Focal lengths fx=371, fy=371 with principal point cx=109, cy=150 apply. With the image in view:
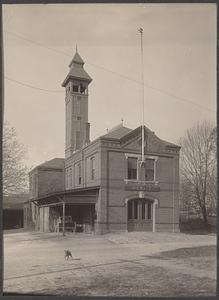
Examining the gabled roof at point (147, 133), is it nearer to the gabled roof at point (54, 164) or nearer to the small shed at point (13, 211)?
the gabled roof at point (54, 164)

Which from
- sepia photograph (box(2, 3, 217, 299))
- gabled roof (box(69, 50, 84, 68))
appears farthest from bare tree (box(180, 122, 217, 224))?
gabled roof (box(69, 50, 84, 68))

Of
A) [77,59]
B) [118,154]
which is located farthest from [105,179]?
[77,59]

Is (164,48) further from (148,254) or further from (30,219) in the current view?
(30,219)

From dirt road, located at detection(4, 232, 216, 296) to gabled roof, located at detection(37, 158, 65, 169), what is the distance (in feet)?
3.24

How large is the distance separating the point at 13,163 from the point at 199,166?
2559mm

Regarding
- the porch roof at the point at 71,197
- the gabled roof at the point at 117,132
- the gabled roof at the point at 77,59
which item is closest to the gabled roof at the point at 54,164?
the porch roof at the point at 71,197

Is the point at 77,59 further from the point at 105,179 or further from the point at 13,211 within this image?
the point at 13,211

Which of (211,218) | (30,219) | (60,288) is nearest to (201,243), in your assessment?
(211,218)

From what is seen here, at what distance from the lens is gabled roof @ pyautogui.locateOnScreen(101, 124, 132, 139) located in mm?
5012

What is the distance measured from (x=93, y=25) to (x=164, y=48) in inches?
38.4

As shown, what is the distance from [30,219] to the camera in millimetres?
6156

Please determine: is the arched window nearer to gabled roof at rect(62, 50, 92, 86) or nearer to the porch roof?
the porch roof

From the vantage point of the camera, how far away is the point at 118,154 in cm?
572

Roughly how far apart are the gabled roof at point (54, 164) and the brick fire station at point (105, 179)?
2 cm
